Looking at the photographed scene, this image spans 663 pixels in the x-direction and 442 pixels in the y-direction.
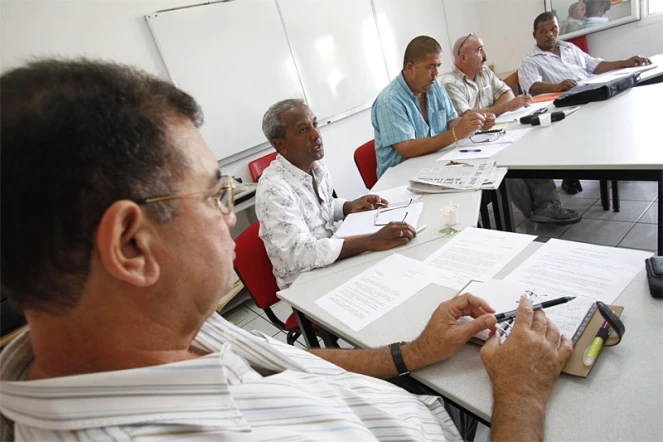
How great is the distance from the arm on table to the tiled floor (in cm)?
144

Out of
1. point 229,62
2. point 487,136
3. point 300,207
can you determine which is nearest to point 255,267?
point 300,207

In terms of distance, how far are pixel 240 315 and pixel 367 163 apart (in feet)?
4.94

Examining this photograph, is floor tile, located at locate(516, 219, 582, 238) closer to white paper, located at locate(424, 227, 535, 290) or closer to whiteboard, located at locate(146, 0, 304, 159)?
white paper, located at locate(424, 227, 535, 290)

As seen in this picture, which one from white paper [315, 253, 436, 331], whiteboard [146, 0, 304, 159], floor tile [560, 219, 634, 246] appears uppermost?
whiteboard [146, 0, 304, 159]

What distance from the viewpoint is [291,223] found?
151 centimetres

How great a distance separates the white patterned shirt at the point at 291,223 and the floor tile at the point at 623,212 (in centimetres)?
224

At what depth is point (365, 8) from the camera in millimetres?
4059

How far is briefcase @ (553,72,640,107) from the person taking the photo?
2.48 m

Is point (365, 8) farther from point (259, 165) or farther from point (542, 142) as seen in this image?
point (542, 142)

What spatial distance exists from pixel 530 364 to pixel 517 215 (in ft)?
9.33

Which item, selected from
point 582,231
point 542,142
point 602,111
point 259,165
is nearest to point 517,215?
point 582,231

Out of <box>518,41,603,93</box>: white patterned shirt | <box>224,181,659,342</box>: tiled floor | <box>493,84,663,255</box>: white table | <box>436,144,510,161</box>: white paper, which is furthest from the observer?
<box>518,41,603,93</box>: white patterned shirt

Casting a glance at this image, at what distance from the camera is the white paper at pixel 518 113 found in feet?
8.98

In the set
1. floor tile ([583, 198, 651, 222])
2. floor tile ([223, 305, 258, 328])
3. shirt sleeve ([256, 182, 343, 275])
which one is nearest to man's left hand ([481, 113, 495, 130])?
floor tile ([583, 198, 651, 222])
